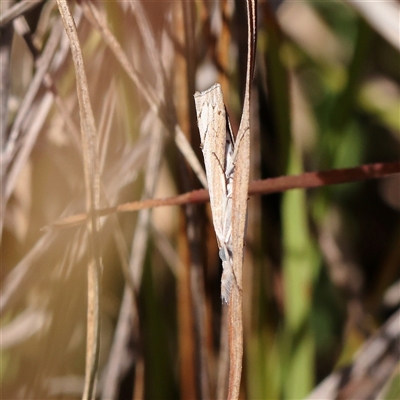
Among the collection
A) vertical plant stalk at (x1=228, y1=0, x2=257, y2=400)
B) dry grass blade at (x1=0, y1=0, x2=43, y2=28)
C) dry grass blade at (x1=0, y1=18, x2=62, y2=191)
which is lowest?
vertical plant stalk at (x1=228, y1=0, x2=257, y2=400)

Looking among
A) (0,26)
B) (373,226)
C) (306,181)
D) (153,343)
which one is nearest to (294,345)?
(153,343)

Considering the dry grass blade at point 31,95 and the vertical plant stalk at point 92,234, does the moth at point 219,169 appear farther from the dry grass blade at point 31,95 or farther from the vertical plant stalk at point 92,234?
the dry grass blade at point 31,95

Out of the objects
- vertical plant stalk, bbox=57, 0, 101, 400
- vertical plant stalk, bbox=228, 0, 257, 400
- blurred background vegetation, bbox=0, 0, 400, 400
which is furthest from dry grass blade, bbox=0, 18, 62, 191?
vertical plant stalk, bbox=228, 0, 257, 400

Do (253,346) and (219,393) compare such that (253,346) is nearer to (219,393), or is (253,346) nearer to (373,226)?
(219,393)

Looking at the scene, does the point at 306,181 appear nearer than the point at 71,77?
Yes

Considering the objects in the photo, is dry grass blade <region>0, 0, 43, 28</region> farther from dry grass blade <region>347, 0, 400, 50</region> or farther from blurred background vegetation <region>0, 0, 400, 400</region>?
dry grass blade <region>347, 0, 400, 50</region>

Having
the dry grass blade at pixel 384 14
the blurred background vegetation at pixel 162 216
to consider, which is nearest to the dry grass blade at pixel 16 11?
the blurred background vegetation at pixel 162 216

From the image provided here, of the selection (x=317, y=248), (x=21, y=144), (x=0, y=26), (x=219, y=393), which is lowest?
(x=219, y=393)
